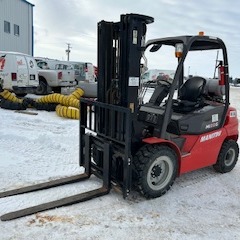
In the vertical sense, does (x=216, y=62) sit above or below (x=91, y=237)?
above

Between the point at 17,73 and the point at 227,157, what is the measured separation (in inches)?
383

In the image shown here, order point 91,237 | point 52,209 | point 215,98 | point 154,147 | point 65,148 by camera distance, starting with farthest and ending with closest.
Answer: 1. point 65,148
2. point 215,98
3. point 154,147
4. point 52,209
5. point 91,237

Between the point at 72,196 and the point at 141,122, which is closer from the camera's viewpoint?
the point at 72,196

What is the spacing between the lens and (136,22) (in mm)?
3904

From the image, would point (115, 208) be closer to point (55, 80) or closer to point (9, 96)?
point (9, 96)

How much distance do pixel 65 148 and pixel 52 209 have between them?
2.63 meters

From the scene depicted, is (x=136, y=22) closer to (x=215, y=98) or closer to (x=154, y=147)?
(x=154, y=147)

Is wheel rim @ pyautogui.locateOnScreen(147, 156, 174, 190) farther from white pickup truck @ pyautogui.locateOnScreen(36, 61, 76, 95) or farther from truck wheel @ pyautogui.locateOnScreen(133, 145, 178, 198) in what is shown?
white pickup truck @ pyautogui.locateOnScreen(36, 61, 76, 95)

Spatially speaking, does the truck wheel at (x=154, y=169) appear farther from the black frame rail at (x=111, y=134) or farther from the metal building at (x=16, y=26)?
the metal building at (x=16, y=26)

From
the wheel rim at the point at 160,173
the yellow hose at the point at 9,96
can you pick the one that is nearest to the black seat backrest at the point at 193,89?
the wheel rim at the point at 160,173

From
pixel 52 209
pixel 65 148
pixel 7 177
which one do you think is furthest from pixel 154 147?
pixel 65 148

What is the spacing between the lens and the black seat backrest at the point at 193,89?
4.89m

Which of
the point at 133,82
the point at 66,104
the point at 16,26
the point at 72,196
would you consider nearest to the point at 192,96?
the point at 133,82

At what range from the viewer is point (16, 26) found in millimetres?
23953
